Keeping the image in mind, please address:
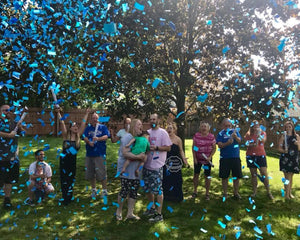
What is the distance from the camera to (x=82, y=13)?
6344 millimetres

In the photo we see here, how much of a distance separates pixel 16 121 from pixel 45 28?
2.07 meters

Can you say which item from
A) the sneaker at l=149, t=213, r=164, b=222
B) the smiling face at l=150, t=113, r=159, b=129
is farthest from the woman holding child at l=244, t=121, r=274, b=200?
the sneaker at l=149, t=213, r=164, b=222

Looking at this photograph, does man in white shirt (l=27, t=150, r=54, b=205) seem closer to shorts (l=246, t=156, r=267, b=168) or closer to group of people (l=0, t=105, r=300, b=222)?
group of people (l=0, t=105, r=300, b=222)

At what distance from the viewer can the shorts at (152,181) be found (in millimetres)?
5168

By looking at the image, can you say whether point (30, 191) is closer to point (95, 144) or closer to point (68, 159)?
point (68, 159)

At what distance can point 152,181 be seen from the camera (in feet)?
17.0

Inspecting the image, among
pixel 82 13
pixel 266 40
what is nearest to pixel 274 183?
pixel 266 40

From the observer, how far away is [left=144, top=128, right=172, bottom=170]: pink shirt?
17.2 feet

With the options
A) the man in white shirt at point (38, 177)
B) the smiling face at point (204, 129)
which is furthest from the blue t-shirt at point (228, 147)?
the man in white shirt at point (38, 177)

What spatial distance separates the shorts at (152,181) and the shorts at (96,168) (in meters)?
1.44

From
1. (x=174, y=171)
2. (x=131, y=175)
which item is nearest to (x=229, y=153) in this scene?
(x=174, y=171)

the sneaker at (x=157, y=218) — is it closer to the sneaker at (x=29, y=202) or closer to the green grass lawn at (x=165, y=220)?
the green grass lawn at (x=165, y=220)

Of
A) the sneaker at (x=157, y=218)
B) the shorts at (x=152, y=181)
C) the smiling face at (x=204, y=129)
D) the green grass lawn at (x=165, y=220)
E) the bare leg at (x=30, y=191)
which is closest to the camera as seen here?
the green grass lawn at (x=165, y=220)

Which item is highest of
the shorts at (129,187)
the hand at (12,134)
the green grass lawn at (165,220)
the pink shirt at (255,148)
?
the hand at (12,134)
